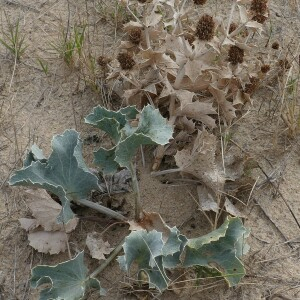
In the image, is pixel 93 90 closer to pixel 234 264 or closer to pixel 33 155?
pixel 33 155

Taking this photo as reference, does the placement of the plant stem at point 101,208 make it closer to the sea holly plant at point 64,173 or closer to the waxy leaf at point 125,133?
the sea holly plant at point 64,173

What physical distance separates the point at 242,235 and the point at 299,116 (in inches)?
31.9

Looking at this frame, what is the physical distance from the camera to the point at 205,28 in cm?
250

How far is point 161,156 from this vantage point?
107 inches

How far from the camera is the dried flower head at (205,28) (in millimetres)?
2488

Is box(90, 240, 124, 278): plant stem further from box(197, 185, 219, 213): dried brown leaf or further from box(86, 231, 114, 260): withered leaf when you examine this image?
box(197, 185, 219, 213): dried brown leaf

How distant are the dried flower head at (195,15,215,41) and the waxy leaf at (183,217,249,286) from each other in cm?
79

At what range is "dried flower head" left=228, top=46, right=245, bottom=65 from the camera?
2.72 metres

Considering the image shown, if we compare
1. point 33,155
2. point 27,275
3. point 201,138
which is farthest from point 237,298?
point 33,155

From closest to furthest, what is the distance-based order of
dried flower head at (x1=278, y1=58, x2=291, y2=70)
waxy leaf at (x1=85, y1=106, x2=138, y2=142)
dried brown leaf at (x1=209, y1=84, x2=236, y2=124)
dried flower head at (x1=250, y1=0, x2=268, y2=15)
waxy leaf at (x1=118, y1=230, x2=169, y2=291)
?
1. waxy leaf at (x1=118, y1=230, x2=169, y2=291)
2. waxy leaf at (x1=85, y1=106, x2=138, y2=142)
3. dried flower head at (x1=250, y1=0, x2=268, y2=15)
4. dried brown leaf at (x1=209, y1=84, x2=236, y2=124)
5. dried flower head at (x1=278, y1=58, x2=291, y2=70)

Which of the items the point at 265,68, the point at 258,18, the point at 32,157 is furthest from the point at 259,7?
the point at 32,157

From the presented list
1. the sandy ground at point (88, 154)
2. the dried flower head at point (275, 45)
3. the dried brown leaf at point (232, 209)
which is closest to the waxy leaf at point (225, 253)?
the sandy ground at point (88, 154)

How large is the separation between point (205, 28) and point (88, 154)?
2.71 feet

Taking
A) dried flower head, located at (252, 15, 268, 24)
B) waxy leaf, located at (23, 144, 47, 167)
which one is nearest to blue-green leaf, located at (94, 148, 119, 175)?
waxy leaf, located at (23, 144, 47, 167)
